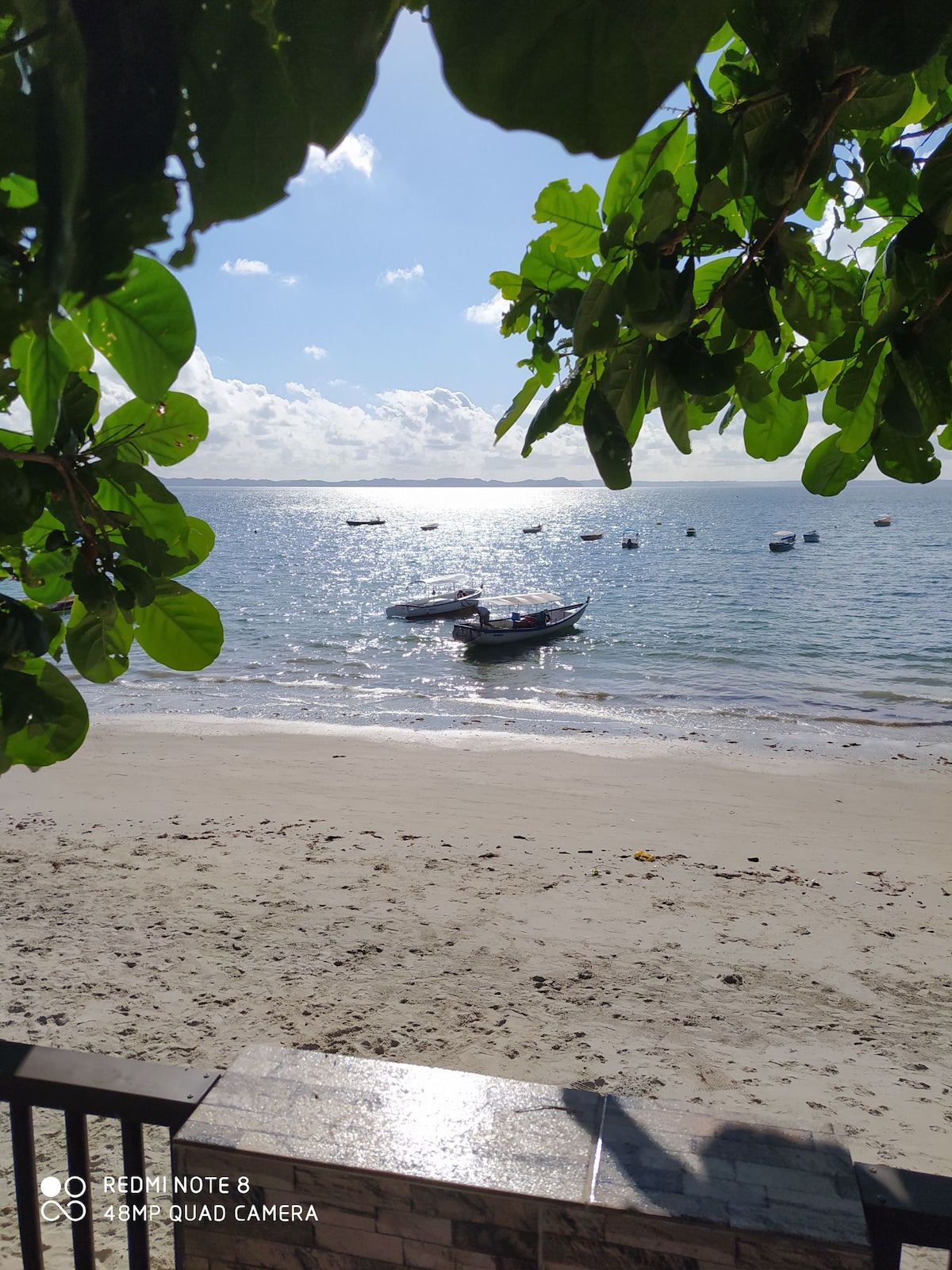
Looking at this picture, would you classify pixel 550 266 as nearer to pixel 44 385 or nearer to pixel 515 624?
pixel 44 385

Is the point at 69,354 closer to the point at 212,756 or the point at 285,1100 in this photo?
the point at 285,1100

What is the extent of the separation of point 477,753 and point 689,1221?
12.2 meters

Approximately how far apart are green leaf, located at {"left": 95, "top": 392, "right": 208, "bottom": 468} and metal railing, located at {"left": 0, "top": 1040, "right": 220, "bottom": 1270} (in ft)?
3.95

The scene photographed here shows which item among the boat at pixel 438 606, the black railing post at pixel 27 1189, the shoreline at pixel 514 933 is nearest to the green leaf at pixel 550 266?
the black railing post at pixel 27 1189

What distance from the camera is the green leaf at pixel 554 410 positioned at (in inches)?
33.3

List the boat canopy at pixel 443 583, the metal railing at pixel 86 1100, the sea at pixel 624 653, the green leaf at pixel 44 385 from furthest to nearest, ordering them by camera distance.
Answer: the boat canopy at pixel 443 583 → the sea at pixel 624 653 → the metal railing at pixel 86 1100 → the green leaf at pixel 44 385

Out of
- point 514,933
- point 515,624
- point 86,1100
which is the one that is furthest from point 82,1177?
point 515,624

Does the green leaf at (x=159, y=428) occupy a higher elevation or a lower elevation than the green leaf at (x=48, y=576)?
higher

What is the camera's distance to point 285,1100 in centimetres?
168

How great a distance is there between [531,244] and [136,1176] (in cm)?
185

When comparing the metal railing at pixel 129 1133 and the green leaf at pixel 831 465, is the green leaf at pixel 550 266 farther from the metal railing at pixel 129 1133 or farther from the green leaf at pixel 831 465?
the metal railing at pixel 129 1133

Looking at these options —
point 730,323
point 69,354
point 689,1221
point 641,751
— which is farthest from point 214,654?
point 641,751

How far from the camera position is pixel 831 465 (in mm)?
1247

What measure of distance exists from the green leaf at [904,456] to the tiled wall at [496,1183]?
1196mm
